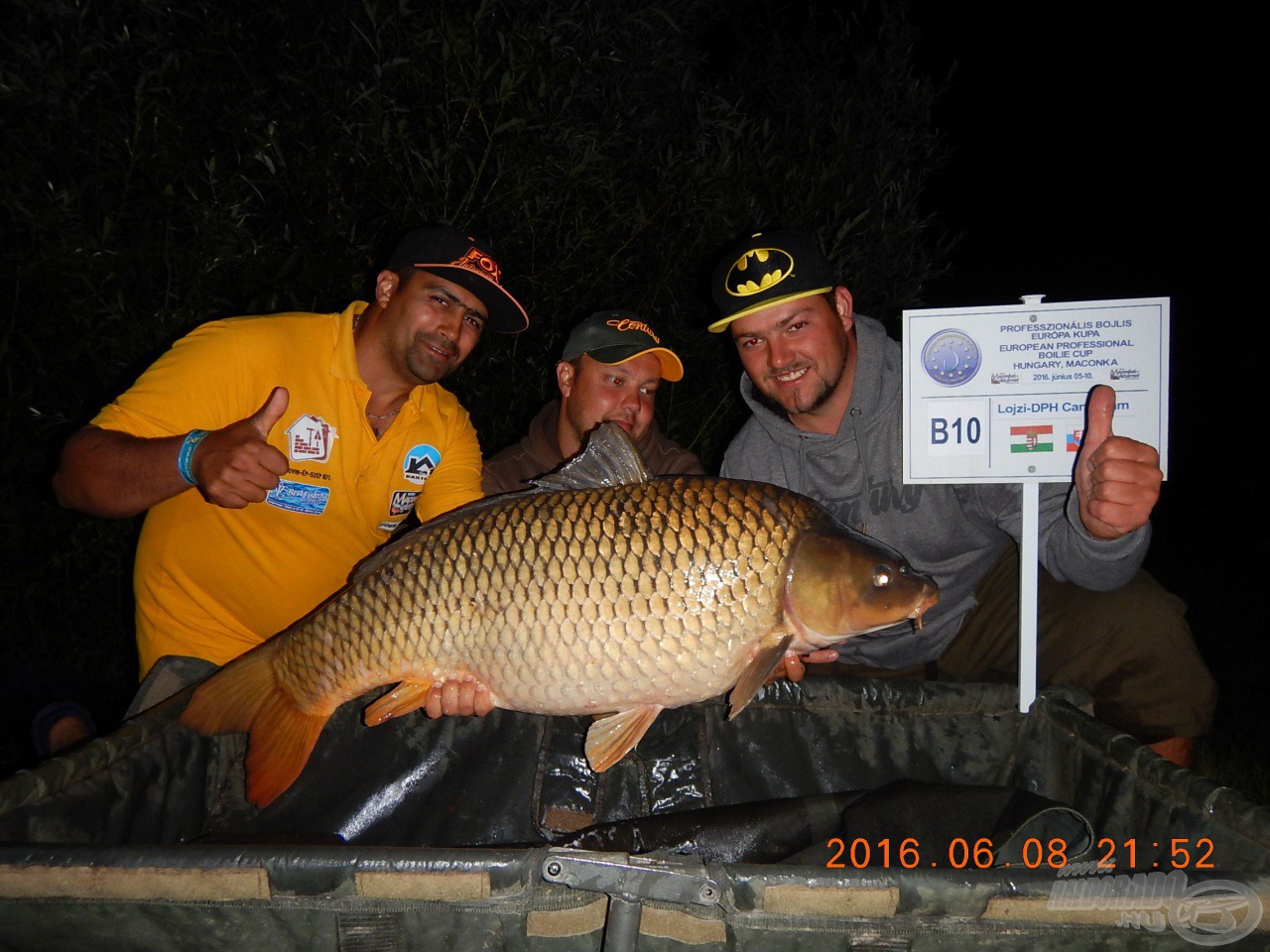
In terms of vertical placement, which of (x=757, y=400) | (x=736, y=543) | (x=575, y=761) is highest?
(x=757, y=400)

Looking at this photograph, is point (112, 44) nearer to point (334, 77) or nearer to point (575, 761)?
point (334, 77)

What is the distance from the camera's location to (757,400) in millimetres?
2105

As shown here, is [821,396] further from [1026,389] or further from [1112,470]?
[1112,470]

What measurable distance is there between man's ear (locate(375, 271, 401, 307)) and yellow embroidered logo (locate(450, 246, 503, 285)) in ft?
0.58

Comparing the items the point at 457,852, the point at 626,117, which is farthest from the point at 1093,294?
the point at 457,852

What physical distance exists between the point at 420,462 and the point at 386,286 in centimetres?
47

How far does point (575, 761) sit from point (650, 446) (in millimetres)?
1005

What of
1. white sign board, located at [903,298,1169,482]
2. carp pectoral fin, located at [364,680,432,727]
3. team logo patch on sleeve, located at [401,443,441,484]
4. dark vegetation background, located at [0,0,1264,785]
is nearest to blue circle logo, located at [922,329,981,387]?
white sign board, located at [903,298,1169,482]

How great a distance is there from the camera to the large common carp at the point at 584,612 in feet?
4.16

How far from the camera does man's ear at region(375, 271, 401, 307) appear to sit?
2.07 meters

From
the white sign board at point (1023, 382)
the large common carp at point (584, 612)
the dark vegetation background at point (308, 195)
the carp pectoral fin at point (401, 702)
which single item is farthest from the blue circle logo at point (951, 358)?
the dark vegetation background at point (308, 195)

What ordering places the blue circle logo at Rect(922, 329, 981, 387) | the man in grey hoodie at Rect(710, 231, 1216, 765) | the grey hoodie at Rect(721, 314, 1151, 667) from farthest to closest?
1. the grey hoodie at Rect(721, 314, 1151, 667)
2. the man in grey hoodie at Rect(710, 231, 1216, 765)
3. the blue circle logo at Rect(922, 329, 981, 387)

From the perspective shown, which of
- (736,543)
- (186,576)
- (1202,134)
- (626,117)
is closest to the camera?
(736,543)

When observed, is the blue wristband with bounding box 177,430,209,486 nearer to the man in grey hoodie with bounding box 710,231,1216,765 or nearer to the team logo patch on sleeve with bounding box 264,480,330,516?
the team logo patch on sleeve with bounding box 264,480,330,516
